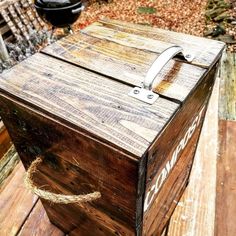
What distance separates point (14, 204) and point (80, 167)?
1.03 metres

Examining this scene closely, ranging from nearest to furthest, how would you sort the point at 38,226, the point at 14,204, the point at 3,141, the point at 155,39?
the point at 155,39 < the point at 38,226 < the point at 14,204 < the point at 3,141

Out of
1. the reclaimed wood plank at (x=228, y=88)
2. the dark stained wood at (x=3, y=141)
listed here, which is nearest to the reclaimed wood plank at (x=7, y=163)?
the dark stained wood at (x=3, y=141)

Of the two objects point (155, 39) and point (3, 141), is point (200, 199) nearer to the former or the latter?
point (155, 39)

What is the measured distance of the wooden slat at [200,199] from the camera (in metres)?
1.42

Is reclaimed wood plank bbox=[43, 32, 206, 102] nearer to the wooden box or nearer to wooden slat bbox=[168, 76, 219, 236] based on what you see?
the wooden box

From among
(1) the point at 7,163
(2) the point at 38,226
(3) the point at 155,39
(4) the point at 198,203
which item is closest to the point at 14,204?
(2) the point at 38,226

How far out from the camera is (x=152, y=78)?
0.73 meters

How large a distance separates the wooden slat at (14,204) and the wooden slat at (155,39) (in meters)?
1.12

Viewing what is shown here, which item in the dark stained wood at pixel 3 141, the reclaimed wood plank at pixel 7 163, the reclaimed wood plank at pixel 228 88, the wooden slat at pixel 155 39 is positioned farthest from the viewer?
the reclaimed wood plank at pixel 228 88

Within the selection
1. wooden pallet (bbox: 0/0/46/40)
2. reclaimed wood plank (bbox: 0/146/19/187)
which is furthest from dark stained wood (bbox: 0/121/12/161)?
wooden pallet (bbox: 0/0/46/40)

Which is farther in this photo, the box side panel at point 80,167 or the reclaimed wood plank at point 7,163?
the reclaimed wood plank at point 7,163

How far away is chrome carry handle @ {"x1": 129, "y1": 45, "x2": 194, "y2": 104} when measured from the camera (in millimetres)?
725

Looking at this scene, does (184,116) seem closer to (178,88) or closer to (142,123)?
(178,88)

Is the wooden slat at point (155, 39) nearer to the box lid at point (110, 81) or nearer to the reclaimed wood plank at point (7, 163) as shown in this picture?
the box lid at point (110, 81)
